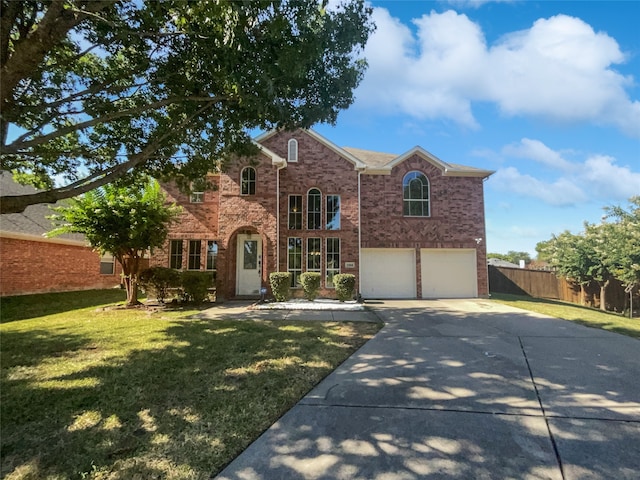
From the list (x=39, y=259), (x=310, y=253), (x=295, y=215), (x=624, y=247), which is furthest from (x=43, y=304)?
(x=624, y=247)

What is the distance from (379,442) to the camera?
10.1 ft

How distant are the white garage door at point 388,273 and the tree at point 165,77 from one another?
8428mm

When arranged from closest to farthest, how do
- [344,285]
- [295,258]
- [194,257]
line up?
[344,285] → [194,257] → [295,258]

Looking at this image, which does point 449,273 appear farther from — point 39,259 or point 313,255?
point 39,259

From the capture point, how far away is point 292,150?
14.6 meters

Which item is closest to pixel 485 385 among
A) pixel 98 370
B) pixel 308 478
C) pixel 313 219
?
pixel 308 478


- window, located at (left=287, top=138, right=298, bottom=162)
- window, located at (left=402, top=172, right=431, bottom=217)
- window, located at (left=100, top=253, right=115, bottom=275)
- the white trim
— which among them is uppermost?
window, located at (left=287, top=138, right=298, bottom=162)

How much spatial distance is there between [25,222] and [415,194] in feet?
54.1

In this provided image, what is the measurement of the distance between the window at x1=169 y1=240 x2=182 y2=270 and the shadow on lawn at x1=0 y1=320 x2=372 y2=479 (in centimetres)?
718

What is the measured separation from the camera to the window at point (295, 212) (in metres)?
14.1

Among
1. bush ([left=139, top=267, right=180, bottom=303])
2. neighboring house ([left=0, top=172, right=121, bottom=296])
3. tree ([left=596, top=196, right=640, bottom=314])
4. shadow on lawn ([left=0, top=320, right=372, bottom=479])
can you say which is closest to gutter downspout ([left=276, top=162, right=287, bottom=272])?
bush ([left=139, top=267, right=180, bottom=303])

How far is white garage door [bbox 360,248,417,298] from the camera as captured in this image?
49.3 feet

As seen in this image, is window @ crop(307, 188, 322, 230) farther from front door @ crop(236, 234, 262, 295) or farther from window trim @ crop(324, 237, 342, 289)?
front door @ crop(236, 234, 262, 295)

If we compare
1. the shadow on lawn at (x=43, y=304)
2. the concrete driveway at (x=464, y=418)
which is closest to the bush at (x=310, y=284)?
the concrete driveway at (x=464, y=418)
